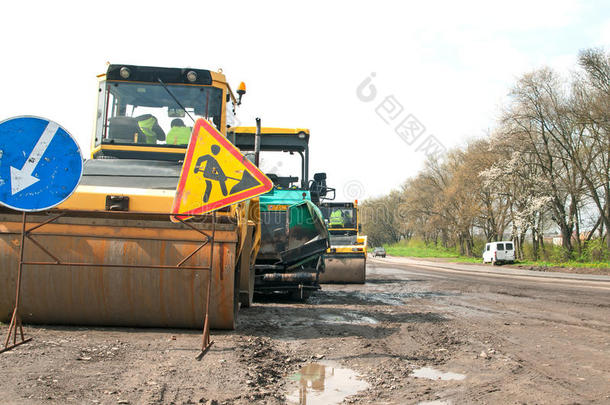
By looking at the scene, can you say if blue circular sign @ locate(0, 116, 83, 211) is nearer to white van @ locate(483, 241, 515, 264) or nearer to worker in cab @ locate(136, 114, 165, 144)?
worker in cab @ locate(136, 114, 165, 144)

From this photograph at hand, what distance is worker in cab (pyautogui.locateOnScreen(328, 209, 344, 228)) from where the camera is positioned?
20.5 meters

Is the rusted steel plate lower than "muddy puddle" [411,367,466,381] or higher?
higher

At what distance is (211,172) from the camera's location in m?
5.30

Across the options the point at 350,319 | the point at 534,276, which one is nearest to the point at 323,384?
the point at 350,319

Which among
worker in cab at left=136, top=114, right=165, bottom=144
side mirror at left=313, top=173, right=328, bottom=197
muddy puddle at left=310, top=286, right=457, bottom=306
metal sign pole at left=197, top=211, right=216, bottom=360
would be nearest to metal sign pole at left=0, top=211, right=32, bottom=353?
metal sign pole at left=197, top=211, right=216, bottom=360

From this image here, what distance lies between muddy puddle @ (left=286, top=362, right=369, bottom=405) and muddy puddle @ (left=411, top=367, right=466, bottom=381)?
1.90ft

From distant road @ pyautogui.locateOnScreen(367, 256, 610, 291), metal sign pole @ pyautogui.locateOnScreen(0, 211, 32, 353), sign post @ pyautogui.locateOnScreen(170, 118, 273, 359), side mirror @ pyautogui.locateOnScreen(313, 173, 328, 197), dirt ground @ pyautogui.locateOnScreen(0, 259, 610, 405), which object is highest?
side mirror @ pyautogui.locateOnScreen(313, 173, 328, 197)

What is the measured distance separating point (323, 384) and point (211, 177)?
223 cm

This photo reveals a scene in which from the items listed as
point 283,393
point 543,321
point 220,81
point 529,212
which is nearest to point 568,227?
point 529,212

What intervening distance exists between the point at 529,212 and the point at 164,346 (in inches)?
1526

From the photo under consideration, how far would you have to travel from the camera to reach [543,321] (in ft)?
27.6

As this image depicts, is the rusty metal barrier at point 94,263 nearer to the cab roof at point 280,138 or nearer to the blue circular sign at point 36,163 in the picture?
the blue circular sign at point 36,163

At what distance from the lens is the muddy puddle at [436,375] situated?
4.70 m

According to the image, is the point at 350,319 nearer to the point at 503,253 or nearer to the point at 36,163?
the point at 36,163
